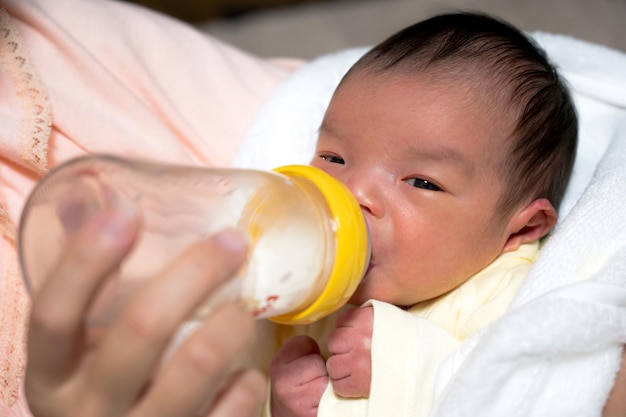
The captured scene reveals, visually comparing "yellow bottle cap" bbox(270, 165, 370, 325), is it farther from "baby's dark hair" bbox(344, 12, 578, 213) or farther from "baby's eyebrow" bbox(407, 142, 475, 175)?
"baby's dark hair" bbox(344, 12, 578, 213)

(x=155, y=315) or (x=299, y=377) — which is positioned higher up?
(x=155, y=315)

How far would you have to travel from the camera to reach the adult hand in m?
0.55

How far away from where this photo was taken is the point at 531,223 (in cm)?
102

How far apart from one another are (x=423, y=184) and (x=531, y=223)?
0.20 m

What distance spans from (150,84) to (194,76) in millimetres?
95

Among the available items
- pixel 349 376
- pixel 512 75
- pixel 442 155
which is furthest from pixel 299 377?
pixel 512 75

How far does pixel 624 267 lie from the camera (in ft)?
2.97

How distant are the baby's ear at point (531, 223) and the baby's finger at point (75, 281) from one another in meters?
0.61

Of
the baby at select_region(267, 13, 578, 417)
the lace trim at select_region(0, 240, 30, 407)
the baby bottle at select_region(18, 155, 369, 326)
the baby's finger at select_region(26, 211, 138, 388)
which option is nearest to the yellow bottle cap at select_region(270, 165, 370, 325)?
the baby bottle at select_region(18, 155, 369, 326)

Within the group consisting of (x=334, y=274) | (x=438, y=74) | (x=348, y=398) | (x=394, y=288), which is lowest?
(x=348, y=398)

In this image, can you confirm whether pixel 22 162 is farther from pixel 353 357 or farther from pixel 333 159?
pixel 353 357

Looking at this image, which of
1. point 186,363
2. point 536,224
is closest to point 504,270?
point 536,224

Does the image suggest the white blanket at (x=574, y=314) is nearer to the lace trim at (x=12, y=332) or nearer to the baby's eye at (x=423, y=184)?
the baby's eye at (x=423, y=184)

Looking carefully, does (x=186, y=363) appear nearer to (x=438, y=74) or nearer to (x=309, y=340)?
(x=309, y=340)
